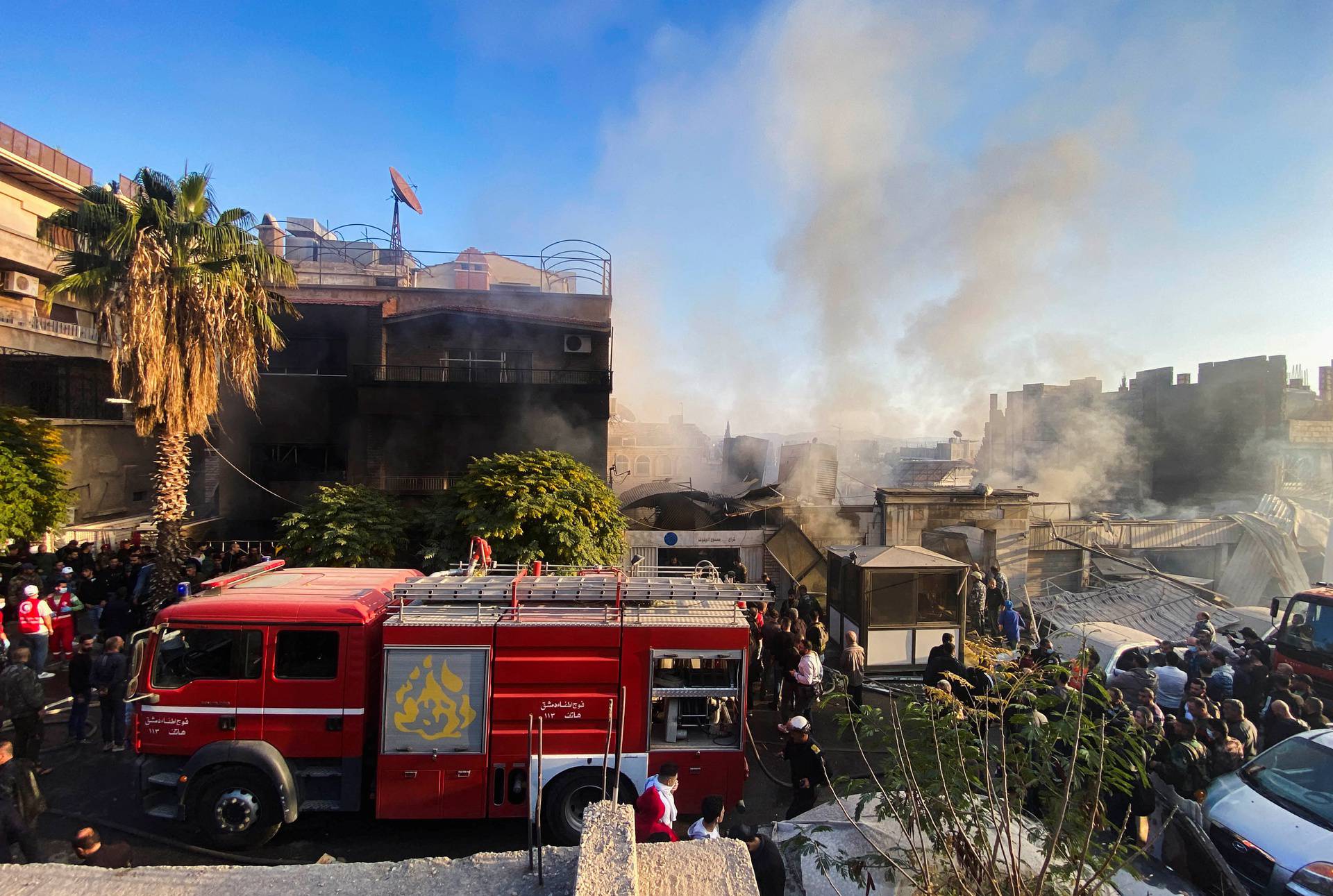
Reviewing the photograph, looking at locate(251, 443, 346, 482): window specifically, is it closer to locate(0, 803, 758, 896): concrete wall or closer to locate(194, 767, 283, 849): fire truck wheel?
locate(194, 767, 283, 849): fire truck wheel

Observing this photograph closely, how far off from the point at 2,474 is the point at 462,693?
1254 centimetres

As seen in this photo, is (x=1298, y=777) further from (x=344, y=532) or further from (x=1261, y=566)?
(x=1261, y=566)

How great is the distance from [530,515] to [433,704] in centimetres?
631

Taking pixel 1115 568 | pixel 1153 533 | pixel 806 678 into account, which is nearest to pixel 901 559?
pixel 806 678

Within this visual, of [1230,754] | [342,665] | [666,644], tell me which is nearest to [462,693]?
[342,665]

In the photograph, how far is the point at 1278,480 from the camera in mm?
27922

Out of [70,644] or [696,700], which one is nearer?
[696,700]

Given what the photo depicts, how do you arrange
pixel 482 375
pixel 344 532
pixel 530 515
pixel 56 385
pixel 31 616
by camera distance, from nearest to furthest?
1. pixel 31 616
2. pixel 530 515
3. pixel 344 532
4. pixel 56 385
5. pixel 482 375

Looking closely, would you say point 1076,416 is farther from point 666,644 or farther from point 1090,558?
point 666,644

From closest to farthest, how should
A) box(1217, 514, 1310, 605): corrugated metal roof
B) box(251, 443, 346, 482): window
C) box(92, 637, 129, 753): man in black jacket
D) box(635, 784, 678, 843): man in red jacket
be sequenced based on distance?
box(635, 784, 678, 843): man in red jacket → box(92, 637, 129, 753): man in black jacket → box(1217, 514, 1310, 605): corrugated metal roof → box(251, 443, 346, 482): window

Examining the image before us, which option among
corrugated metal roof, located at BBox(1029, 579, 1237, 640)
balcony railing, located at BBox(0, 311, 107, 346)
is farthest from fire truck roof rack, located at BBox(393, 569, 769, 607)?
balcony railing, located at BBox(0, 311, 107, 346)

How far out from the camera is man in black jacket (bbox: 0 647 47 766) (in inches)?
255

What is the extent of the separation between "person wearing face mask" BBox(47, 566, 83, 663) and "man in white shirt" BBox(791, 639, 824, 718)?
1110 cm

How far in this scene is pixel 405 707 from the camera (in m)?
5.87
